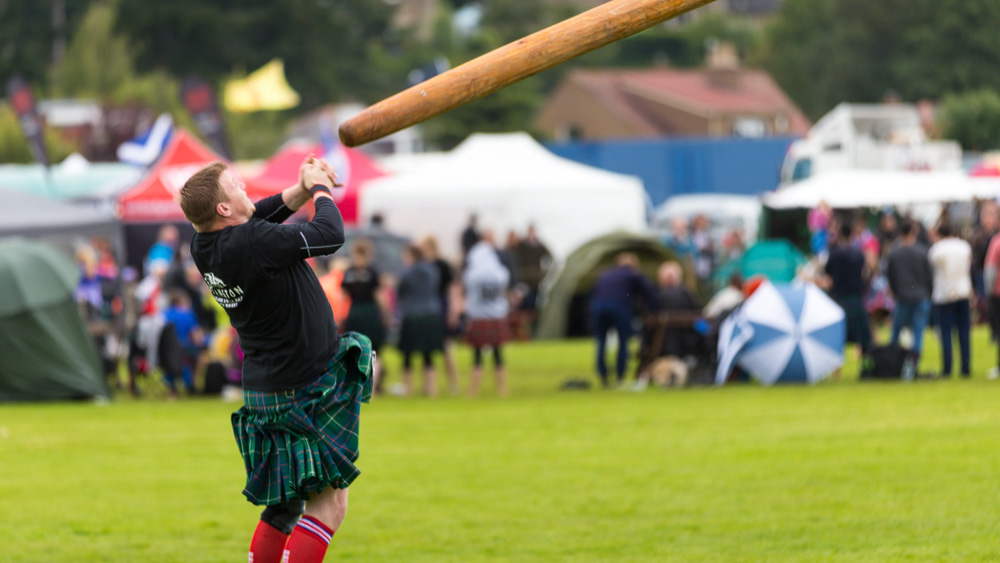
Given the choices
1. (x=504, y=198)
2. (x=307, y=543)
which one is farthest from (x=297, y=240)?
(x=504, y=198)

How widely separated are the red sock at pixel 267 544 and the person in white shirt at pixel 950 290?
10.1m

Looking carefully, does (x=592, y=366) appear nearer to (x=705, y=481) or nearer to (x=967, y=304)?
(x=967, y=304)

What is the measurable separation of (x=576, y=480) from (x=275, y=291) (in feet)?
13.8

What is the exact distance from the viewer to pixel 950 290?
Answer: 13.6 metres

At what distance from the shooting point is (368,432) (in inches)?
444

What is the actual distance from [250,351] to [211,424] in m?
7.62

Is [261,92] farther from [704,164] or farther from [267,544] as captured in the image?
[267,544]

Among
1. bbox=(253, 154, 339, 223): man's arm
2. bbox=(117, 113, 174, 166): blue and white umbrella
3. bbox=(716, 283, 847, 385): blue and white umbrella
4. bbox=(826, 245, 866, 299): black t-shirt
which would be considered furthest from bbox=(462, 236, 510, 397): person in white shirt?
bbox=(117, 113, 174, 166): blue and white umbrella

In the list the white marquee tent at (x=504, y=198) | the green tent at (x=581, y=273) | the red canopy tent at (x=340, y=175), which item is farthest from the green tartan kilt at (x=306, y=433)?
the red canopy tent at (x=340, y=175)

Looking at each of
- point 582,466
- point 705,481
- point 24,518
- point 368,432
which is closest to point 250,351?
point 24,518

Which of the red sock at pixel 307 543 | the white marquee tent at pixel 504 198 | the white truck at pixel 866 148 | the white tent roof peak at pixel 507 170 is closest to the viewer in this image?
the red sock at pixel 307 543

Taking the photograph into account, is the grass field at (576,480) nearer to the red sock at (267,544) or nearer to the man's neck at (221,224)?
the red sock at (267,544)

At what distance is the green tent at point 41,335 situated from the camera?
13.6m

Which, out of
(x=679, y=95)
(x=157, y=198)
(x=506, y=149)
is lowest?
(x=157, y=198)
